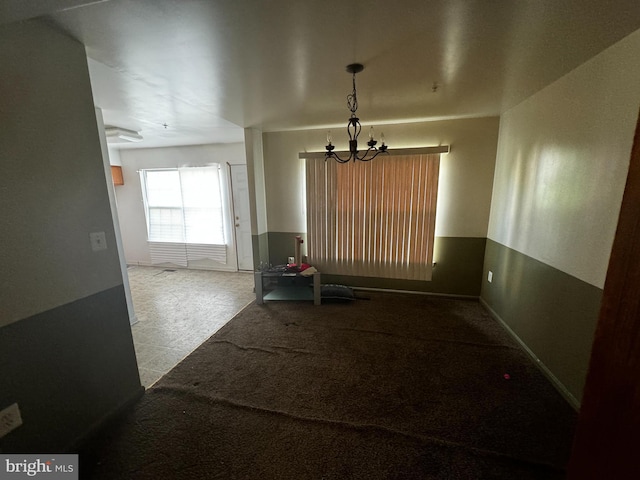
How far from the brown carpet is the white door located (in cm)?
226

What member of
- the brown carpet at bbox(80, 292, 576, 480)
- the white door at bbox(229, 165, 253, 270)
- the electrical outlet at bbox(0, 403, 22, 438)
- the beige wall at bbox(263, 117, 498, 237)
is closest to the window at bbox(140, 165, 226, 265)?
the white door at bbox(229, 165, 253, 270)

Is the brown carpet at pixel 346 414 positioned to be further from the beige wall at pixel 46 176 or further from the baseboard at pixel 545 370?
the beige wall at pixel 46 176

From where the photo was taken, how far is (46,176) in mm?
1319

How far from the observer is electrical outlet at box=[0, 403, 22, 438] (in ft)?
3.90

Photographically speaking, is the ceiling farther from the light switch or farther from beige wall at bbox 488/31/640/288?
the light switch

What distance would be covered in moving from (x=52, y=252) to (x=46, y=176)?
15.0 inches

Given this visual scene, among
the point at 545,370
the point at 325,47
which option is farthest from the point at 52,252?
the point at 545,370

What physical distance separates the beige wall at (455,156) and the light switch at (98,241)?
8.50 feet

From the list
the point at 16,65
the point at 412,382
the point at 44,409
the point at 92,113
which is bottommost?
the point at 412,382

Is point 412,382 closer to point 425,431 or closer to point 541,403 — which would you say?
point 425,431

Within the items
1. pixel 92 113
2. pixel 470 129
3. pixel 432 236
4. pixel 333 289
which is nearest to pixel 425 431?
pixel 333 289

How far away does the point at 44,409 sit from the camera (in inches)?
52.7

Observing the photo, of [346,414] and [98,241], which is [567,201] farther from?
[98,241]

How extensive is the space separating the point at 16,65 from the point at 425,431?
2820 mm
